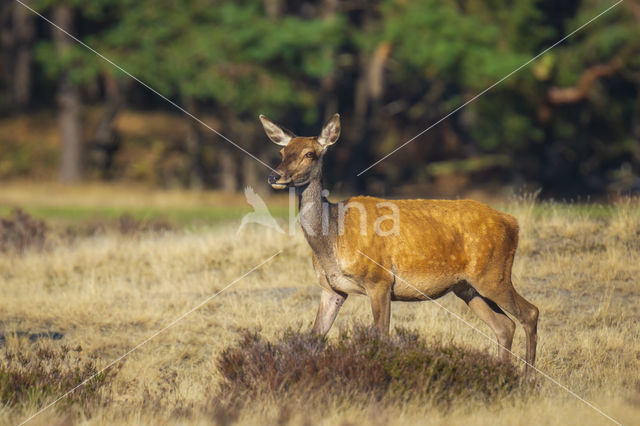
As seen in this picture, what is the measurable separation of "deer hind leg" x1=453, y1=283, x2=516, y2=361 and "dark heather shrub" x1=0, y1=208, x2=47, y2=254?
33.7 ft

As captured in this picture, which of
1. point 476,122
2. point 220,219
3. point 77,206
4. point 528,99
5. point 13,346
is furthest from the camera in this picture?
point 476,122

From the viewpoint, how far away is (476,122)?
32.8 metres

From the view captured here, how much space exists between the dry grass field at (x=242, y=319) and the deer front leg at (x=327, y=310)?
13.1 inches

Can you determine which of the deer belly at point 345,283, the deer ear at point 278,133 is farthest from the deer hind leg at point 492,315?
the deer ear at point 278,133

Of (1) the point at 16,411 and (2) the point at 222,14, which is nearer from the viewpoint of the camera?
(1) the point at 16,411

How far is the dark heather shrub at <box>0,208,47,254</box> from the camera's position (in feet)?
59.5

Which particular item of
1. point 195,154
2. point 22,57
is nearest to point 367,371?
point 195,154

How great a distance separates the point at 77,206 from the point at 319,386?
822 inches

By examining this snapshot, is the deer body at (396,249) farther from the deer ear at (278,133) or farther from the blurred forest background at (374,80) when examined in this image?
the blurred forest background at (374,80)

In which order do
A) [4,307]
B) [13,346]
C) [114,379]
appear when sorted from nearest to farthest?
1. [114,379]
2. [13,346]
3. [4,307]

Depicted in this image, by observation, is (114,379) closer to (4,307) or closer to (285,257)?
Result: (4,307)

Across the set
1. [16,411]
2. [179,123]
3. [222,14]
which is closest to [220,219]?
[222,14]

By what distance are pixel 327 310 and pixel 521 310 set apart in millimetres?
2050

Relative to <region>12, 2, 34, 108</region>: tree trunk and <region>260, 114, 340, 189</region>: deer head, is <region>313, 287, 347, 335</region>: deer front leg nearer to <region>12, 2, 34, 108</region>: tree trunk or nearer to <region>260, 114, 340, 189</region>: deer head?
<region>260, 114, 340, 189</region>: deer head
